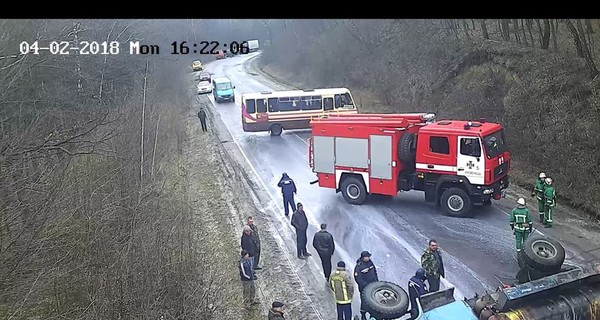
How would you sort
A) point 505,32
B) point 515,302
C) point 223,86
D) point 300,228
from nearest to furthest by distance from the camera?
point 515,302, point 300,228, point 505,32, point 223,86

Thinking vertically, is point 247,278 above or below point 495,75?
below

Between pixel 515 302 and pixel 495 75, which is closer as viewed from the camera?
pixel 515 302

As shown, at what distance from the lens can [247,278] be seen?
901 cm

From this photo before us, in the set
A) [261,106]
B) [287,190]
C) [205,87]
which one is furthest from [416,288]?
[205,87]

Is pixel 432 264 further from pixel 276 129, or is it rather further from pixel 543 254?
pixel 276 129

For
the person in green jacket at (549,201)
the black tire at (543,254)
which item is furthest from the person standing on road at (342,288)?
the person in green jacket at (549,201)

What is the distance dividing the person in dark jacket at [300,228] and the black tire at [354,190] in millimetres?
3069

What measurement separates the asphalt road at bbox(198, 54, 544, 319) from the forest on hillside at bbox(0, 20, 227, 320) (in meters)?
2.37

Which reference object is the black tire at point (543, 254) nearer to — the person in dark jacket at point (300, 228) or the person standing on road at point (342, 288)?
the person standing on road at point (342, 288)

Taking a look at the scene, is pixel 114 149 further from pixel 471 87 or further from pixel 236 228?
pixel 471 87

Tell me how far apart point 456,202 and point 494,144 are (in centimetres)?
145

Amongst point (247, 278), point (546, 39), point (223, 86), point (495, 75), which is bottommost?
point (247, 278)

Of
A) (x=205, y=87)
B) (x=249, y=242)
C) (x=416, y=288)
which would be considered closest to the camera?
(x=416, y=288)

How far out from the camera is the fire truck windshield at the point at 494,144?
1205 cm
